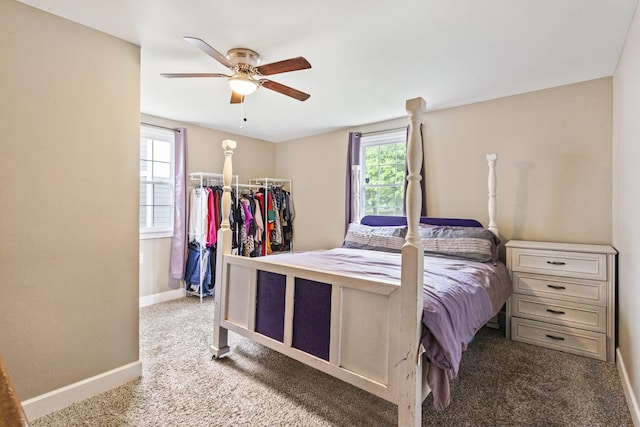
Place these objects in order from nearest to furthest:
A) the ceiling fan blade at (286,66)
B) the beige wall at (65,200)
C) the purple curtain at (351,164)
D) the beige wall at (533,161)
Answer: the beige wall at (65,200), the ceiling fan blade at (286,66), the beige wall at (533,161), the purple curtain at (351,164)

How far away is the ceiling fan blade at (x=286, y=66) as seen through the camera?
6.32 feet

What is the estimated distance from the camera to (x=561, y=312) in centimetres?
255

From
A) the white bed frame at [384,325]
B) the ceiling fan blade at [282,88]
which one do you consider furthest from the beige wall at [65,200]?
the white bed frame at [384,325]

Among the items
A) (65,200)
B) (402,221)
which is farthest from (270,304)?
(402,221)

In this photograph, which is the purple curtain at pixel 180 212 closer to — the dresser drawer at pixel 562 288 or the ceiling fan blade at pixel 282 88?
the ceiling fan blade at pixel 282 88

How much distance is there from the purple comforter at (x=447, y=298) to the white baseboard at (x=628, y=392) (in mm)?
765

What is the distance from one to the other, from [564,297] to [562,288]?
0.07 m

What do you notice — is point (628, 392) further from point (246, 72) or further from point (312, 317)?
point (246, 72)

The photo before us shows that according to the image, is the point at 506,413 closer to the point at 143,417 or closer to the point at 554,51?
the point at 143,417

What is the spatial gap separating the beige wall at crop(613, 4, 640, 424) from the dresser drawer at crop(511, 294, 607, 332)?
0.45 feet

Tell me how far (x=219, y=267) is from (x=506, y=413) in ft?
6.96

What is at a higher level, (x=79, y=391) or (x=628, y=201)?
(x=628, y=201)

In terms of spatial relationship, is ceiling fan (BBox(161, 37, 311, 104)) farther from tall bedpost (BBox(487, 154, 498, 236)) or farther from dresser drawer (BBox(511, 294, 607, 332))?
dresser drawer (BBox(511, 294, 607, 332))

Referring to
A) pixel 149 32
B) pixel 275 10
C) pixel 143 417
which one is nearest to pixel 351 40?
pixel 275 10
